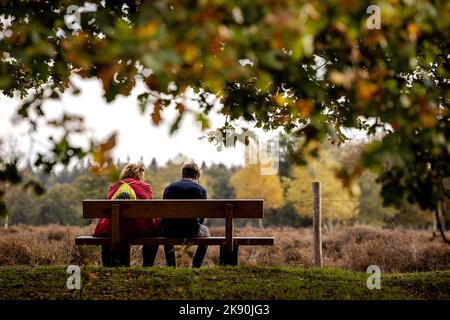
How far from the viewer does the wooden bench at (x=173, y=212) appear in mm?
5930

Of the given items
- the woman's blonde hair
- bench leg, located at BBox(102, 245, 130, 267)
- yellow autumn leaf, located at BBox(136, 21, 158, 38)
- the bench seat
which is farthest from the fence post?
yellow autumn leaf, located at BBox(136, 21, 158, 38)

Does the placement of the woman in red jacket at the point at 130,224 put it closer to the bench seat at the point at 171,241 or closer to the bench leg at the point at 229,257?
the bench seat at the point at 171,241

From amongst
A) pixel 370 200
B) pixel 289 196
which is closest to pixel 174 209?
pixel 289 196

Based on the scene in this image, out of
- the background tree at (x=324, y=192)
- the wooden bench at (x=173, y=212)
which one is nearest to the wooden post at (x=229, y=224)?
the wooden bench at (x=173, y=212)

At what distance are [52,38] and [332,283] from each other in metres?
3.75

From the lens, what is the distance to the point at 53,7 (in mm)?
4074

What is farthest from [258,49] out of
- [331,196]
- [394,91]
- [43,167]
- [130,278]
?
[331,196]

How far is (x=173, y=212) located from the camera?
5965 mm

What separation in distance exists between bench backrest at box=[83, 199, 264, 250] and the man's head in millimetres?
785

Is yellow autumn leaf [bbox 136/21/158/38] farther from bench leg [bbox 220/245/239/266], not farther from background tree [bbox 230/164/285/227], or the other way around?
background tree [bbox 230/164/285/227]

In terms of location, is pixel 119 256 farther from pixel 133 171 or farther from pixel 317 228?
pixel 317 228

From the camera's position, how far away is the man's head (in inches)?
263

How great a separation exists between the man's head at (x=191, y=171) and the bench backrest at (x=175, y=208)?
786 millimetres

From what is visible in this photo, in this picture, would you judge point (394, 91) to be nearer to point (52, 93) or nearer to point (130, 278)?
point (52, 93)
